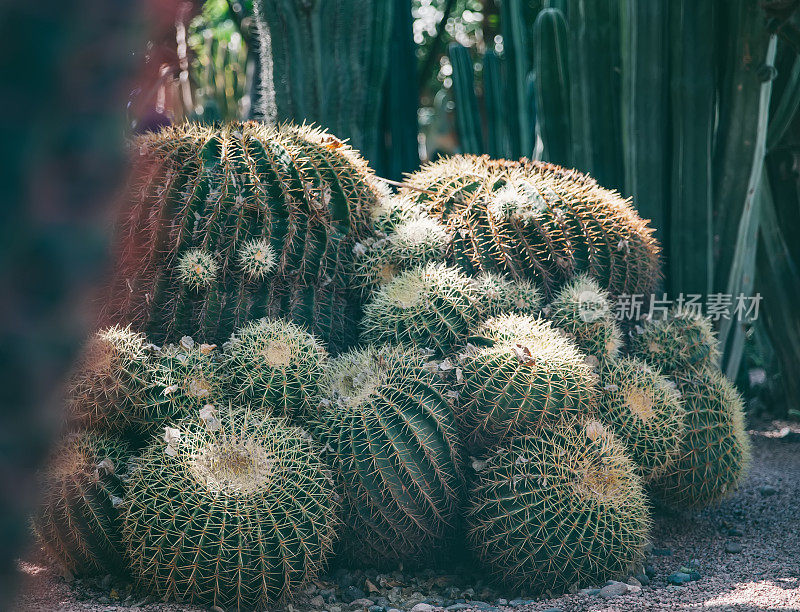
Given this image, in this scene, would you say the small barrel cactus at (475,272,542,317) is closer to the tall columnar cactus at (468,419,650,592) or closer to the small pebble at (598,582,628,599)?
the tall columnar cactus at (468,419,650,592)

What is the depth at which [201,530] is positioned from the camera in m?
2.35

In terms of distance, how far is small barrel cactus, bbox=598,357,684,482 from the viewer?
10.2ft

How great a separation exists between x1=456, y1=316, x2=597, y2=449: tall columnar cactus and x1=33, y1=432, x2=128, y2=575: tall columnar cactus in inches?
52.7

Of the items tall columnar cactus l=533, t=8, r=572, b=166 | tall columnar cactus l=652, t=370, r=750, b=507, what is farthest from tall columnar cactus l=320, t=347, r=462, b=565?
tall columnar cactus l=533, t=8, r=572, b=166

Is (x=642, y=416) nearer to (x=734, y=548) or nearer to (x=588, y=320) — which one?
(x=588, y=320)

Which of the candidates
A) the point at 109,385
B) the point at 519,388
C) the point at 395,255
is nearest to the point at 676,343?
the point at 519,388

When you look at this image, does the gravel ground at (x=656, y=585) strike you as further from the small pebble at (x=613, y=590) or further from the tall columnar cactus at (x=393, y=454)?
the tall columnar cactus at (x=393, y=454)

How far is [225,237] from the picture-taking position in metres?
3.07

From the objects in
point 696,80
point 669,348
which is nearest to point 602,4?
point 696,80

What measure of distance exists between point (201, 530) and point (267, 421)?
0.47 m

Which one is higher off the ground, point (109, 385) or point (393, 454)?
point (109, 385)

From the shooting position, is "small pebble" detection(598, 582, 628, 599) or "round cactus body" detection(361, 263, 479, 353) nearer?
"small pebble" detection(598, 582, 628, 599)

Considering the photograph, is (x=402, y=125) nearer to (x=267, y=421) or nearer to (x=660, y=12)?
(x=660, y=12)

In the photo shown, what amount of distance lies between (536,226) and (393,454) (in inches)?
56.5
